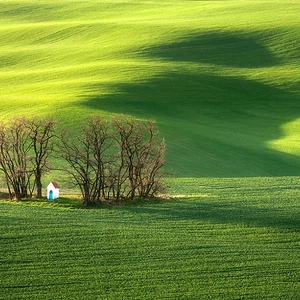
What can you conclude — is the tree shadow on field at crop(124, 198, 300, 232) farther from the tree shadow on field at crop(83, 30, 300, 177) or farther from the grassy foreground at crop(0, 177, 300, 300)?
the tree shadow on field at crop(83, 30, 300, 177)

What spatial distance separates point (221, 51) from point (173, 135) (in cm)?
2214

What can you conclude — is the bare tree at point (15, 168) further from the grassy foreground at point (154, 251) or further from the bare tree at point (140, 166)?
the bare tree at point (140, 166)

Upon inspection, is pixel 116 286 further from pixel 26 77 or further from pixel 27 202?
pixel 26 77

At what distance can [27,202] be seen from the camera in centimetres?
2620

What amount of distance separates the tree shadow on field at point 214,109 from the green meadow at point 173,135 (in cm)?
13

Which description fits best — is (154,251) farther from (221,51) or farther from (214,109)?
(221,51)

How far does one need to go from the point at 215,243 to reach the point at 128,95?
93.0 ft

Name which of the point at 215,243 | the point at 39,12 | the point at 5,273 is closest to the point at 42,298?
the point at 5,273

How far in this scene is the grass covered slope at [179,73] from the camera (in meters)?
41.2

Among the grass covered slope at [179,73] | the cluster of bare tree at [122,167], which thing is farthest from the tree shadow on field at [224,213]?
the grass covered slope at [179,73]

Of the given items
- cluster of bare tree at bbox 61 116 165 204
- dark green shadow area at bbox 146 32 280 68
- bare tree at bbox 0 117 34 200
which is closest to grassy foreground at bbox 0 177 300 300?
cluster of bare tree at bbox 61 116 165 204

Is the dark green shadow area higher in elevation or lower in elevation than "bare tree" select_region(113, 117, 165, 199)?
higher

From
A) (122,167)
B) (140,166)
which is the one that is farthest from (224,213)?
(122,167)

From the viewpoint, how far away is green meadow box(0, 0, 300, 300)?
61.8 ft
